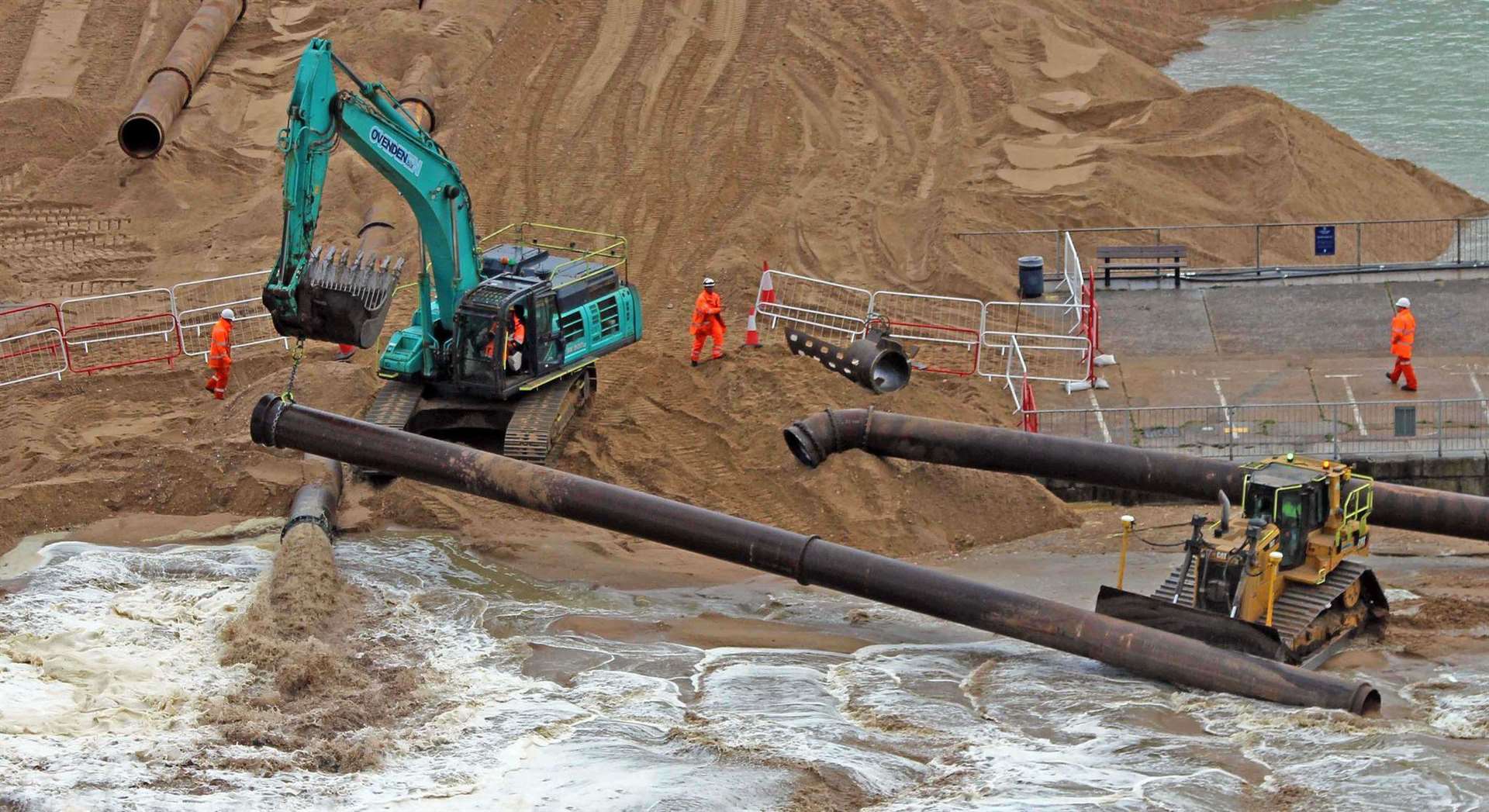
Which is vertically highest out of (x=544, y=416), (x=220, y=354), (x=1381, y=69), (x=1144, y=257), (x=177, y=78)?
(x=1381, y=69)

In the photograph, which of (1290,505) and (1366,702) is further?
(1290,505)

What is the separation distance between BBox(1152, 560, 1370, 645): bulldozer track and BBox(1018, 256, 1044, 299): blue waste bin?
10516 millimetres

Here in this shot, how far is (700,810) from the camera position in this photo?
14156mm

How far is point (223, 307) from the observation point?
88.0 feet

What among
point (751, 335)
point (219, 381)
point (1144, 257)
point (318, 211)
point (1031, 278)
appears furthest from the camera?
point (1144, 257)


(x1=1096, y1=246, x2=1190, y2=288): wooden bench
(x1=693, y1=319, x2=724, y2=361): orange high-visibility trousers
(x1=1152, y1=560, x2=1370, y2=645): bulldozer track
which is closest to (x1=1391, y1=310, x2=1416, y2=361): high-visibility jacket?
(x1=1096, y1=246, x2=1190, y2=288): wooden bench

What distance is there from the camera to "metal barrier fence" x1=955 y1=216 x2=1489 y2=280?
28.9 m

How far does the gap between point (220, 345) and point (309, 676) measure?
28.3 ft

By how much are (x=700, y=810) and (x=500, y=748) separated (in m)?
2.19

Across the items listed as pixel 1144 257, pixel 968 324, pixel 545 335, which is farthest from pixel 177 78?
pixel 1144 257

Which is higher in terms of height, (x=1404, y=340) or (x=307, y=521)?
(x=1404, y=340)

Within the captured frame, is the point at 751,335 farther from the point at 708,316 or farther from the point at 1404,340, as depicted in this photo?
the point at 1404,340

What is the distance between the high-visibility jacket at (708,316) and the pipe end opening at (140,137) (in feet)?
41.3

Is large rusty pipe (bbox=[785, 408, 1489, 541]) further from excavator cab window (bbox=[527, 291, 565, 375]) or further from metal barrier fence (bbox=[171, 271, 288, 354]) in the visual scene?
metal barrier fence (bbox=[171, 271, 288, 354])
